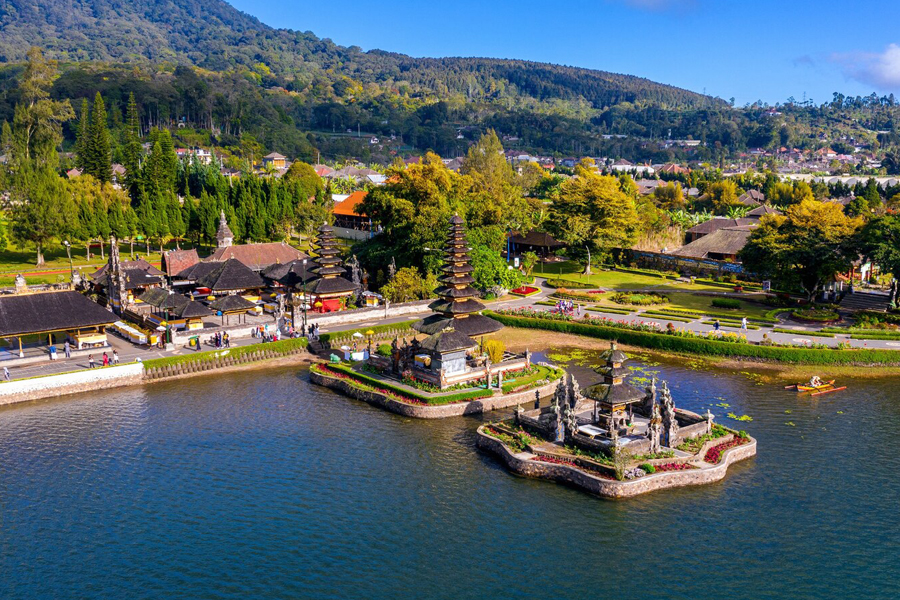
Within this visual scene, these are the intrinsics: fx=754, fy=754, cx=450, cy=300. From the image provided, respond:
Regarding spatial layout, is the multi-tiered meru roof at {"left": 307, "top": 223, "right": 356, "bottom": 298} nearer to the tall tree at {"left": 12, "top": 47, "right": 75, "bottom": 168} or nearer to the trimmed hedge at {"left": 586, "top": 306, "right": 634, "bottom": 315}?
the trimmed hedge at {"left": 586, "top": 306, "right": 634, "bottom": 315}

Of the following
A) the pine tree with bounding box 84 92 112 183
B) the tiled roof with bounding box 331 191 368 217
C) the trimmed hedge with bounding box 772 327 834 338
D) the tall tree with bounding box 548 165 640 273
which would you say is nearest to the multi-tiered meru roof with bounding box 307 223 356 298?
the tall tree with bounding box 548 165 640 273

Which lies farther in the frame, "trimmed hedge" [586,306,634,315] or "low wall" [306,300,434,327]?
"trimmed hedge" [586,306,634,315]

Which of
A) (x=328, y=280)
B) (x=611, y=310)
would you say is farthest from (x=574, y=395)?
(x=328, y=280)

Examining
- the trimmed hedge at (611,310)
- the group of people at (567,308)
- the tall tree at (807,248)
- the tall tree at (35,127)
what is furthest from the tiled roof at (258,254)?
the tall tree at (35,127)

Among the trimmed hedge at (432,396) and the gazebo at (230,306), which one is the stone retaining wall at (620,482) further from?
the gazebo at (230,306)

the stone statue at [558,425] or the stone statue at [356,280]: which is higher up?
the stone statue at [356,280]

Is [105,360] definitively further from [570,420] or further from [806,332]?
[806,332]
